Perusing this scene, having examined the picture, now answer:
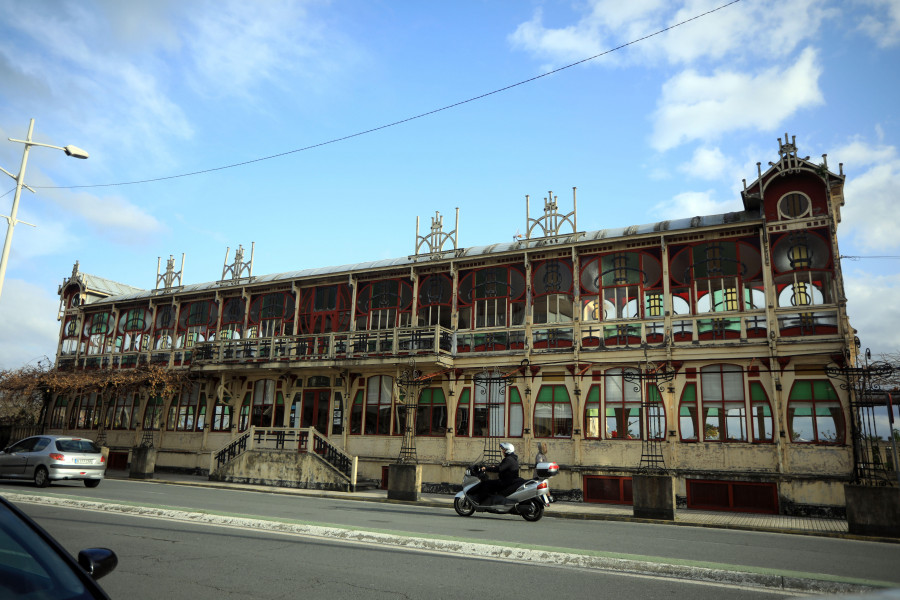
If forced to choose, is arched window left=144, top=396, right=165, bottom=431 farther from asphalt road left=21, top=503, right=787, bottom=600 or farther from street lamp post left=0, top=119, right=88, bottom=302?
asphalt road left=21, top=503, right=787, bottom=600

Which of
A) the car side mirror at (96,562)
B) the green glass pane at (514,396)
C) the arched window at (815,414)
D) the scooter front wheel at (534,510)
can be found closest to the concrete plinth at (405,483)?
the green glass pane at (514,396)

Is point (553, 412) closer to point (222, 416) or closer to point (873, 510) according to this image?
point (873, 510)

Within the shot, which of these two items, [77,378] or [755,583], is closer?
[755,583]

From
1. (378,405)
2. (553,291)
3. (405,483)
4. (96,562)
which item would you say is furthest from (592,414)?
(96,562)

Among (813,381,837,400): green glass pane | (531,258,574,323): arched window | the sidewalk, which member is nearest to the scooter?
the sidewalk

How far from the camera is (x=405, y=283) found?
27094 mm

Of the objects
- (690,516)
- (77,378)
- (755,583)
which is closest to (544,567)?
(755,583)

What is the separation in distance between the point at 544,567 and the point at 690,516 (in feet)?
36.1

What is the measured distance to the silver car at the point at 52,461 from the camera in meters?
18.6

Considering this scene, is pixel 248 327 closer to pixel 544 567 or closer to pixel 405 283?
pixel 405 283

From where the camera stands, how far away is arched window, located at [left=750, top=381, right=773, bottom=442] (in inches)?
771

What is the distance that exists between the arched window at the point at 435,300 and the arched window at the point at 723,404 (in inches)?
396

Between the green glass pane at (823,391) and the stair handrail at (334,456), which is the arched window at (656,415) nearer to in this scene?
the green glass pane at (823,391)

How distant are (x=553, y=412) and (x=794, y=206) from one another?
10.6m
